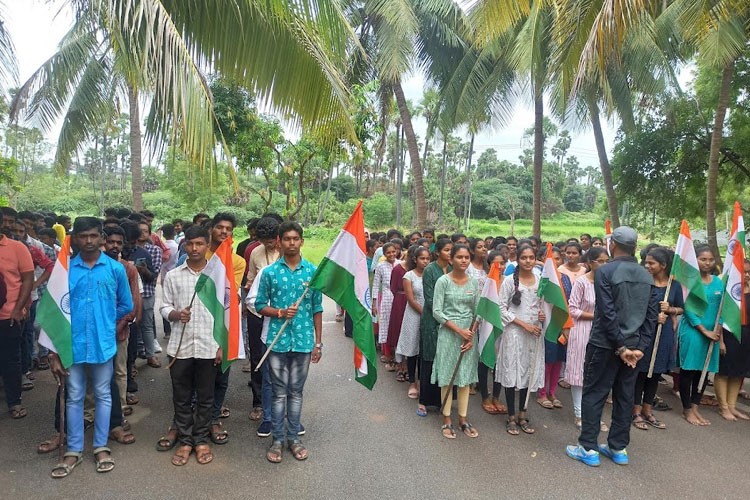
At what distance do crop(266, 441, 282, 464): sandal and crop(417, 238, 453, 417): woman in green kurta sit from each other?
5.03 feet

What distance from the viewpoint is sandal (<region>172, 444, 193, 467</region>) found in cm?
360

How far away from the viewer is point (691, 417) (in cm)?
483

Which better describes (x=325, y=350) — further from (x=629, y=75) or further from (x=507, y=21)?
(x=629, y=75)

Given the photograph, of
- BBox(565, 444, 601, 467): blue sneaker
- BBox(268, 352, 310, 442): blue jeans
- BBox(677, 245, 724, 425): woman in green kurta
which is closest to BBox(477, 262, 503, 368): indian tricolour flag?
BBox(565, 444, 601, 467): blue sneaker

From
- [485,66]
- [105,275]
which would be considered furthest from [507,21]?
[485,66]

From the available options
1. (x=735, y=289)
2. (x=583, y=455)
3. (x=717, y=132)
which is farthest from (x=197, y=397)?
(x=717, y=132)

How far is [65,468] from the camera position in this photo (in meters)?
3.40

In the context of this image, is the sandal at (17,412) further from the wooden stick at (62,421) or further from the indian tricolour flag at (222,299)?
the indian tricolour flag at (222,299)

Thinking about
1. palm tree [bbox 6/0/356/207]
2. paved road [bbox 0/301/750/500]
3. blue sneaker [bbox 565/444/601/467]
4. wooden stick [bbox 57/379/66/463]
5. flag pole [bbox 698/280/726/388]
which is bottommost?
paved road [bbox 0/301/750/500]

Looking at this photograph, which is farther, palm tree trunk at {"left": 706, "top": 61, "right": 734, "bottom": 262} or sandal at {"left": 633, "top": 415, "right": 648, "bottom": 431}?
palm tree trunk at {"left": 706, "top": 61, "right": 734, "bottom": 262}

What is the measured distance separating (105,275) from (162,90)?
147cm

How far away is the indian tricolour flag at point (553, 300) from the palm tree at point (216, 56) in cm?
240

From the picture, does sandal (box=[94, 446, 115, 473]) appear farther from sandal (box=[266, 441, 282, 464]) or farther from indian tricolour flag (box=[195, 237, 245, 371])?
sandal (box=[266, 441, 282, 464])

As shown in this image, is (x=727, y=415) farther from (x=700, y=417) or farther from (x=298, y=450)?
(x=298, y=450)
